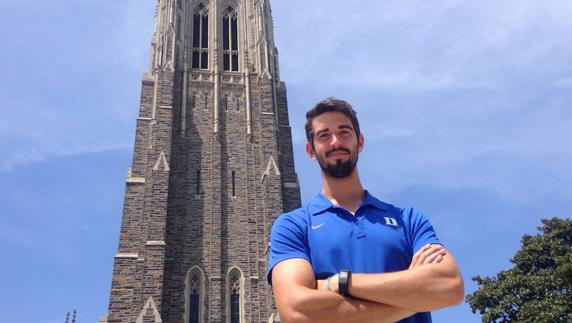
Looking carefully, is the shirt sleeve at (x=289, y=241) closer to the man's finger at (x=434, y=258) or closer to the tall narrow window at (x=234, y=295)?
the man's finger at (x=434, y=258)

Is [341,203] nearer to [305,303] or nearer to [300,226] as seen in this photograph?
[300,226]

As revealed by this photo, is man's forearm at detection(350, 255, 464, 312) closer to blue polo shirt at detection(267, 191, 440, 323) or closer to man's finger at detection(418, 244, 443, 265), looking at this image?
man's finger at detection(418, 244, 443, 265)

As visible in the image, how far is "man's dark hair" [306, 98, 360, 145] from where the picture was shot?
3172 mm

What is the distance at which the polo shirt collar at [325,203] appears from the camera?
121 inches

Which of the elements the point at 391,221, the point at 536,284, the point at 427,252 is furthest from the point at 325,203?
the point at 536,284

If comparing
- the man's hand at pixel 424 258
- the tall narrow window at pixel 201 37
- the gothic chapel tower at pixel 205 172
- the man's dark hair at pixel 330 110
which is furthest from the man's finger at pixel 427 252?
the tall narrow window at pixel 201 37

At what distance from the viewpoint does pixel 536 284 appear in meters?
20.3

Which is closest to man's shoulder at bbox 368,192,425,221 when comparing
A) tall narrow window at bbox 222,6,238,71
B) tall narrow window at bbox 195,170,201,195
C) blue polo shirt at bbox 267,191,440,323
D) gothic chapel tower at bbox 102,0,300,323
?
blue polo shirt at bbox 267,191,440,323

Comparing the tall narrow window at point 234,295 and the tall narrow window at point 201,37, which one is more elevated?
the tall narrow window at point 201,37

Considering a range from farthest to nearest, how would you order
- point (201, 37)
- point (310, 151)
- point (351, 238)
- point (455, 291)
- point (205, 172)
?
point (201, 37)
point (205, 172)
point (310, 151)
point (351, 238)
point (455, 291)

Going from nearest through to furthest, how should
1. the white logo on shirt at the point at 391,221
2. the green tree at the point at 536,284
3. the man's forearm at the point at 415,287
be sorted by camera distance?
the man's forearm at the point at 415,287, the white logo on shirt at the point at 391,221, the green tree at the point at 536,284

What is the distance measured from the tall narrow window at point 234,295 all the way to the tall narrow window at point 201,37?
1161 centimetres

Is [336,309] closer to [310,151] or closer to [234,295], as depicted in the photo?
[310,151]

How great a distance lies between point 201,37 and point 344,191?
26593 mm
